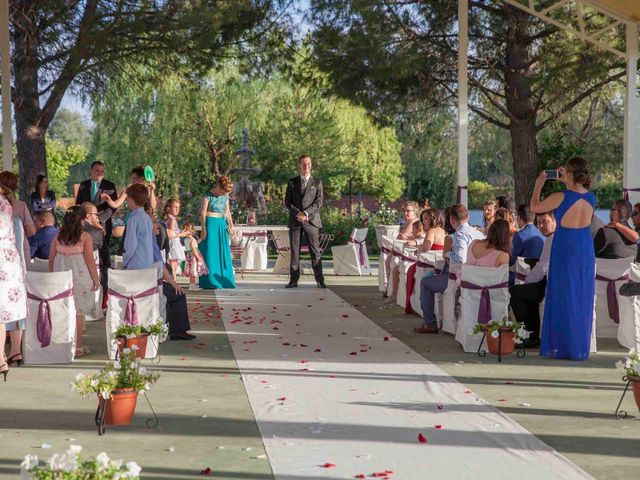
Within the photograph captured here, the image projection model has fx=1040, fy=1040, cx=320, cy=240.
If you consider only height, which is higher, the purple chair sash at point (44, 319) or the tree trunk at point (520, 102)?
the tree trunk at point (520, 102)

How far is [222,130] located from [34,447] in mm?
A: 32529

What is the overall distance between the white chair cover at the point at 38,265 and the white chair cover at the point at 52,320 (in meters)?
1.02

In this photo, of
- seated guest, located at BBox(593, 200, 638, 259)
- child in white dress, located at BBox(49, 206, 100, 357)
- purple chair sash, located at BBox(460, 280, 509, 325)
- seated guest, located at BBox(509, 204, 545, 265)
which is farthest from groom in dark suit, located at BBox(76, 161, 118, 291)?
seated guest, located at BBox(593, 200, 638, 259)

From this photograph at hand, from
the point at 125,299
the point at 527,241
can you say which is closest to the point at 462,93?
the point at 527,241

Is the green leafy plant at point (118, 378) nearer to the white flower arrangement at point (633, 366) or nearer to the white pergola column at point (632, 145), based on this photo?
the white flower arrangement at point (633, 366)

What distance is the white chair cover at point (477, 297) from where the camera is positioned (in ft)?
34.0

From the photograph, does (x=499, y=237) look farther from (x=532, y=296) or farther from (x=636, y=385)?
(x=636, y=385)

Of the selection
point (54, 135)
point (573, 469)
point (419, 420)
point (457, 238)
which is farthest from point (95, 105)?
point (54, 135)

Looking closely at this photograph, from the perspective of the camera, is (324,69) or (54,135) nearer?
(324,69)

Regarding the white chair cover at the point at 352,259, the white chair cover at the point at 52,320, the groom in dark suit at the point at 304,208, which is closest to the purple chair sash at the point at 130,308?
the white chair cover at the point at 52,320

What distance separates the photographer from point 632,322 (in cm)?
1062

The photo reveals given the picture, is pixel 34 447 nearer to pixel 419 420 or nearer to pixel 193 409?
pixel 193 409

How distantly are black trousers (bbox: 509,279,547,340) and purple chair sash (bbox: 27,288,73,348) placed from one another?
4.61 m

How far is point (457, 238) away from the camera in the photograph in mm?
11633
